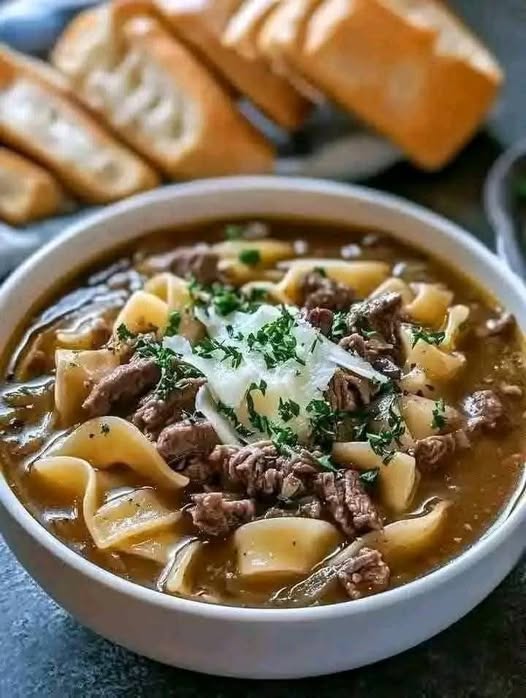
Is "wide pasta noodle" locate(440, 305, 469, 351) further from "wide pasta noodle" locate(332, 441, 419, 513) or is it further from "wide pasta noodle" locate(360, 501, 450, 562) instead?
"wide pasta noodle" locate(360, 501, 450, 562)

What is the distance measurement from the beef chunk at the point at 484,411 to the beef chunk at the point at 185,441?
695 mm

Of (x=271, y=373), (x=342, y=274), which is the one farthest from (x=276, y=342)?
(x=342, y=274)

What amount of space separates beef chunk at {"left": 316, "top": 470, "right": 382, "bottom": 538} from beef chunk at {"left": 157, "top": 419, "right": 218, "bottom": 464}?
0.94ft

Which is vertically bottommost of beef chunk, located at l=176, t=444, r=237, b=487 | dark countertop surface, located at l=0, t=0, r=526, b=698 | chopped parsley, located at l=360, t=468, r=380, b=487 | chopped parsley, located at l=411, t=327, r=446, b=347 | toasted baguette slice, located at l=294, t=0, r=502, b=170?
dark countertop surface, located at l=0, t=0, r=526, b=698

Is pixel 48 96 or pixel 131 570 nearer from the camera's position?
pixel 131 570

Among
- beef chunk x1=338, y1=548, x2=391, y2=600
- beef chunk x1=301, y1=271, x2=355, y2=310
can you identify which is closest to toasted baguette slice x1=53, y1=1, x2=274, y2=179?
beef chunk x1=301, y1=271, x2=355, y2=310

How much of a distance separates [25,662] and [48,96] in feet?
7.59

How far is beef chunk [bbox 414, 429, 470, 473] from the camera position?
2693mm

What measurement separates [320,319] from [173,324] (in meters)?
0.41

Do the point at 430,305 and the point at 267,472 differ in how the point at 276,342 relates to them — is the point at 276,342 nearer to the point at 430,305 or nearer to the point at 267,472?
the point at 267,472

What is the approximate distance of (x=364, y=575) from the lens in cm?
239

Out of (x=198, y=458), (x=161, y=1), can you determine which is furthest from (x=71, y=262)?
(x=161, y=1)

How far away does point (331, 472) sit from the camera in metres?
2.60

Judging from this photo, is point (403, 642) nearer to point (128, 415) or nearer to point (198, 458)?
point (198, 458)
